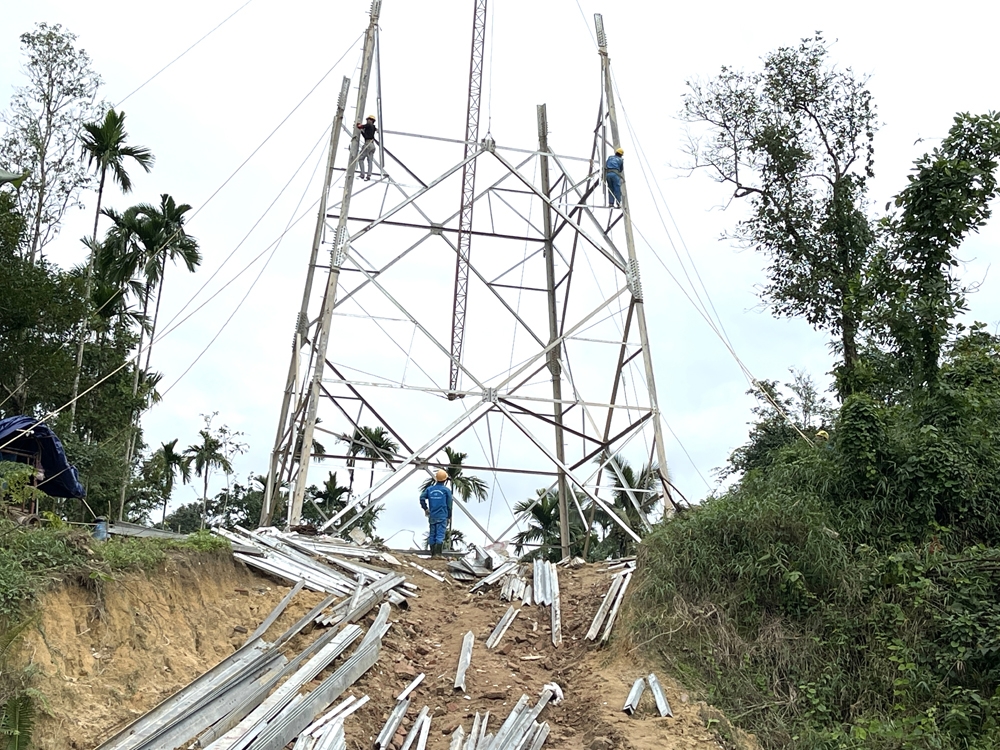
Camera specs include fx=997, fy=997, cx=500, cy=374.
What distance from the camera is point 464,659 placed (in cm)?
1041

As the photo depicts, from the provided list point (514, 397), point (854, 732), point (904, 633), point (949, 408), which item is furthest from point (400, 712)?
point (949, 408)

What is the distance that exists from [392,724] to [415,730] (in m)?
0.22

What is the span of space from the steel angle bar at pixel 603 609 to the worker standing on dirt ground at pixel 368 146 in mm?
7972

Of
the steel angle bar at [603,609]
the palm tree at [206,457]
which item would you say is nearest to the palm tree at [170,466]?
the palm tree at [206,457]

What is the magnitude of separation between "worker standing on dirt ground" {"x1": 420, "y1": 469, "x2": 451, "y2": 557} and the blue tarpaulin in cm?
525

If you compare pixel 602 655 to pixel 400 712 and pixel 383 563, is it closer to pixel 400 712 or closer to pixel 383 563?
pixel 400 712

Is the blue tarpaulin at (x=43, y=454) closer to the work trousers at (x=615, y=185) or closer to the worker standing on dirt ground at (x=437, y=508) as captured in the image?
the worker standing on dirt ground at (x=437, y=508)

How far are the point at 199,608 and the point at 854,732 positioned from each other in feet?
21.6

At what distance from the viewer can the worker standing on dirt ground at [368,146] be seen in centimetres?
1592

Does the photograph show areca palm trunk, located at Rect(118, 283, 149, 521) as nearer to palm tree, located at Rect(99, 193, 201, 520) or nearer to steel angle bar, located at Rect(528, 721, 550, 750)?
palm tree, located at Rect(99, 193, 201, 520)

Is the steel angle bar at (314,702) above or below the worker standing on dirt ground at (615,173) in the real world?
below

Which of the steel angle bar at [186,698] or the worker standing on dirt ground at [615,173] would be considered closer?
the steel angle bar at [186,698]

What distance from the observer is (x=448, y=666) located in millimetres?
10539

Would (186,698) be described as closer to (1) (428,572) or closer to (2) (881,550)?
(1) (428,572)
